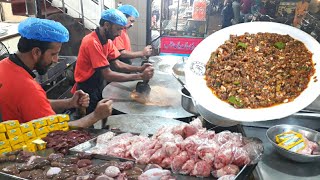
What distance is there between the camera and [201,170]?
182 centimetres

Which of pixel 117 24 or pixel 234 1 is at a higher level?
pixel 234 1

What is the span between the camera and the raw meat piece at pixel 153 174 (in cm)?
179

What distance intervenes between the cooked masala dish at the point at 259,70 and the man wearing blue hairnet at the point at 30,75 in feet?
4.45

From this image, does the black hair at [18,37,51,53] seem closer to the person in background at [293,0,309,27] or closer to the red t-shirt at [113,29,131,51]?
the red t-shirt at [113,29,131,51]

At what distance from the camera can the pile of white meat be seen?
72.9 inches

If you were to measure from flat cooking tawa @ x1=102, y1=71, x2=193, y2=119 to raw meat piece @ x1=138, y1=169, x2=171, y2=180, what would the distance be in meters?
1.43

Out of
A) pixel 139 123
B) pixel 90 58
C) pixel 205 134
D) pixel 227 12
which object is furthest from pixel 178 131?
pixel 227 12

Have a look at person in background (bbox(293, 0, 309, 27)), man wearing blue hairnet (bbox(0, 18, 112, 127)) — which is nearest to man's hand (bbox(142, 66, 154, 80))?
man wearing blue hairnet (bbox(0, 18, 112, 127))

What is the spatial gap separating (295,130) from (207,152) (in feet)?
2.69

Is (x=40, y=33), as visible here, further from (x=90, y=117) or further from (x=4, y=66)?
(x=90, y=117)

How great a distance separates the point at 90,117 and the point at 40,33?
3.43ft

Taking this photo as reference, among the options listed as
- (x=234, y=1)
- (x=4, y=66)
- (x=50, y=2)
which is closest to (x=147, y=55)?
(x=234, y=1)

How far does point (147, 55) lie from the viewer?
579 centimetres

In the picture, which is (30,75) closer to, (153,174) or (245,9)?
(153,174)
